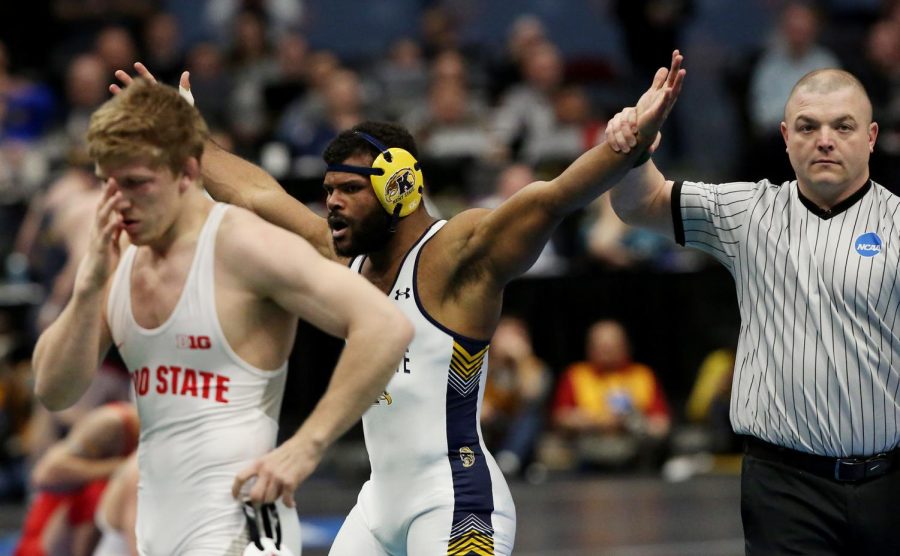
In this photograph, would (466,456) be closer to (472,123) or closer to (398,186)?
(398,186)

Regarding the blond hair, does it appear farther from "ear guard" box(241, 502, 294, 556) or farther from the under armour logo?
the under armour logo

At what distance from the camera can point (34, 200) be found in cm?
1288

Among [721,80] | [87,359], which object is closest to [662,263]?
[721,80]

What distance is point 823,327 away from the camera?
4957 mm

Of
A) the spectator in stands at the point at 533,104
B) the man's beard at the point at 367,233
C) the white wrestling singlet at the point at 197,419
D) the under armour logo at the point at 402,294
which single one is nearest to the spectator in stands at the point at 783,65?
the spectator in stands at the point at 533,104

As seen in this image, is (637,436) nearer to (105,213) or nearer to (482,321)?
(482,321)

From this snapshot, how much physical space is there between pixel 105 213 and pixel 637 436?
9.09 metres

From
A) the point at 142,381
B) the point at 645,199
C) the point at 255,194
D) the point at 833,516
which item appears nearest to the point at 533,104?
the point at 255,194

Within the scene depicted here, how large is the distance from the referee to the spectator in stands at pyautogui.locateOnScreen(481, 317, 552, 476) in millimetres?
7279

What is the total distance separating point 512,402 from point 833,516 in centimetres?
764

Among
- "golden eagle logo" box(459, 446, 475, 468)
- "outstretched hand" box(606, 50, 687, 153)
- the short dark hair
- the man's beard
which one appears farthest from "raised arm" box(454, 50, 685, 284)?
"golden eagle logo" box(459, 446, 475, 468)

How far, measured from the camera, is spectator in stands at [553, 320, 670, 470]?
1256 cm

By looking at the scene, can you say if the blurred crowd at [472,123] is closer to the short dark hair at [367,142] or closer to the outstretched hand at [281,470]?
the short dark hair at [367,142]

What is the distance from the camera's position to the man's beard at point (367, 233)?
5.20m
